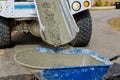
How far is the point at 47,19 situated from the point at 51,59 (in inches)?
51.6

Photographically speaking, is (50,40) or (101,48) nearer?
(50,40)

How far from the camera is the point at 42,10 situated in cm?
709

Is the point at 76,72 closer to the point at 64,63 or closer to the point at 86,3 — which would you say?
the point at 64,63

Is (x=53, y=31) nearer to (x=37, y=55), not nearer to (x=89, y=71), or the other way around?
(x=37, y=55)

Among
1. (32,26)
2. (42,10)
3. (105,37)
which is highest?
(42,10)

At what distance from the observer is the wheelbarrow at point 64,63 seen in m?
4.61

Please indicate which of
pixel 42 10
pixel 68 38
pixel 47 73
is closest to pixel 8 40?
pixel 42 10

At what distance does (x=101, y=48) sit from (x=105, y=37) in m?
2.06

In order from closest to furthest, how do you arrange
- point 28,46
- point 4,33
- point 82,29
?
point 4,33 → point 82,29 → point 28,46

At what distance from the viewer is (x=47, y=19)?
679cm

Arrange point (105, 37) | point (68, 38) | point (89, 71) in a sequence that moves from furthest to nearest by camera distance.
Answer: point (105, 37), point (68, 38), point (89, 71)

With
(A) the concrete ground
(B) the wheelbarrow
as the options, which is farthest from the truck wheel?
(B) the wheelbarrow

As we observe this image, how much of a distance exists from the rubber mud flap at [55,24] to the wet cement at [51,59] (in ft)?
2.39

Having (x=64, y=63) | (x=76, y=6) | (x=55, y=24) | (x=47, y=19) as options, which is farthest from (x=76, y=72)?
(x=76, y=6)
